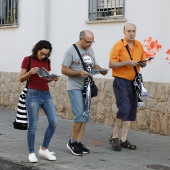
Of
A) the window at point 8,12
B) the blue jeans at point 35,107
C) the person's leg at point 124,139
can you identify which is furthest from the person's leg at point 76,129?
the window at point 8,12

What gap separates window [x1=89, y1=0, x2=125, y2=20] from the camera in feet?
33.8

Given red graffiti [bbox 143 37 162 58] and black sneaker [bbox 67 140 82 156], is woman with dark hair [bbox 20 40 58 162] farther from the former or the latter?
red graffiti [bbox 143 37 162 58]

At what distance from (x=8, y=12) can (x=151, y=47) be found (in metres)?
5.14

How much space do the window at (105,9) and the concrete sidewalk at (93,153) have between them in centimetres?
233

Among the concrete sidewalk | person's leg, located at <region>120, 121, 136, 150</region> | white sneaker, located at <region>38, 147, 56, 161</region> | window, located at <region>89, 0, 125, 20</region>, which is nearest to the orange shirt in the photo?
person's leg, located at <region>120, 121, 136, 150</region>

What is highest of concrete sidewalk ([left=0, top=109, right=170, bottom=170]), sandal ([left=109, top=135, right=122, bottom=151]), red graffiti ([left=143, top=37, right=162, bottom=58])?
red graffiti ([left=143, top=37, right=162, bottom=58])

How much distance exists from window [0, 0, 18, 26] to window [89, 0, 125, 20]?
283cm

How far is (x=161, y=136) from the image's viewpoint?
9.23 metres

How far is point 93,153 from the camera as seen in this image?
24.8ft

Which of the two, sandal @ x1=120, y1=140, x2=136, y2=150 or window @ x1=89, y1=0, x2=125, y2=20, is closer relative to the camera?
sandal @ x1=120, y1=140, x2=136, y2=150

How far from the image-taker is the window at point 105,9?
33.8 feet

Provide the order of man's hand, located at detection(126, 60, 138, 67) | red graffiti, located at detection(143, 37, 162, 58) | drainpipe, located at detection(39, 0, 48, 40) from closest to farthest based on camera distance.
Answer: man's hand, located at detection(126, 60, 138, 67) < red graffiti, located at detection(143, 37, 162, 58) < drainpipe, located at detection(39, 0, 48, 40)

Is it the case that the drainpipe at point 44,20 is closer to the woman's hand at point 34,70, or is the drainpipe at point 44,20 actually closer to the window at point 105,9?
the window at point 105,9

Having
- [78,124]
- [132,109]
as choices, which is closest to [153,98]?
[132,109]
